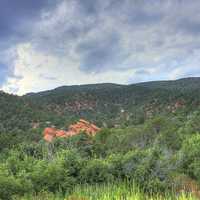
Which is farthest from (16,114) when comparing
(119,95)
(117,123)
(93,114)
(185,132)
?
(119,95)

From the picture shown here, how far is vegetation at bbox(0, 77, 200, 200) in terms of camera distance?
13.4 m

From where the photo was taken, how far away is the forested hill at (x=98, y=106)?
88.7 m

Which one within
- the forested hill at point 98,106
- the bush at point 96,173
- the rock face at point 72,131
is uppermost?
the forested hill at point 98,106

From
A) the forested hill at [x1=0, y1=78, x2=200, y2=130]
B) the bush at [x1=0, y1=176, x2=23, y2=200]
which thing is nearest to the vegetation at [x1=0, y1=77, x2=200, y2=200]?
the bush at [x1=0, y1=176, x2=23, y2=200]

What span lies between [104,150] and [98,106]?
79.7 meters

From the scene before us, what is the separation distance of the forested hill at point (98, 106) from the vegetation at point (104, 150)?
0.30 m

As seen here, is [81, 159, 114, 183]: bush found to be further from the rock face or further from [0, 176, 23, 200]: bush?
the rock face

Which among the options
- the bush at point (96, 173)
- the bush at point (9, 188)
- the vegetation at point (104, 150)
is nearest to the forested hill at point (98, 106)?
the vegetation at point (104, 150)

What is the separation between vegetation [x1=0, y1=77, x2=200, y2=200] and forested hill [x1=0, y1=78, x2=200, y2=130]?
300 mm

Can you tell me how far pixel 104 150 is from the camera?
44812mm

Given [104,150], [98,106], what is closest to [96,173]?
[104,150]

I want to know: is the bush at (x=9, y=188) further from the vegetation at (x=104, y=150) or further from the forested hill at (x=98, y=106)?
the forested hill at (x=98, y=106)

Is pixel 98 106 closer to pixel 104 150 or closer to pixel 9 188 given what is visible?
pixel 104 150

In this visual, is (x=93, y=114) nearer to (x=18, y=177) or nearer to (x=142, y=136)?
(x=142, y=136)
